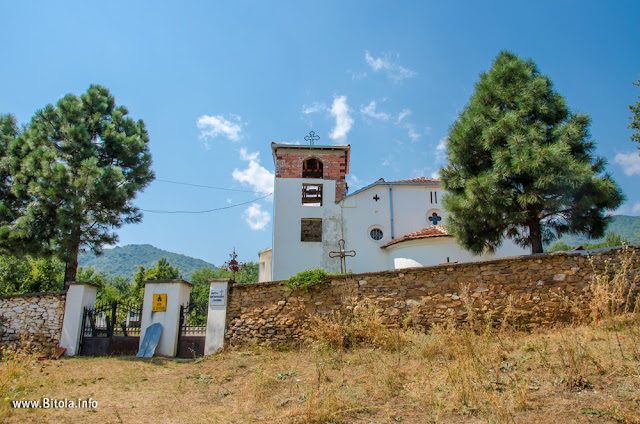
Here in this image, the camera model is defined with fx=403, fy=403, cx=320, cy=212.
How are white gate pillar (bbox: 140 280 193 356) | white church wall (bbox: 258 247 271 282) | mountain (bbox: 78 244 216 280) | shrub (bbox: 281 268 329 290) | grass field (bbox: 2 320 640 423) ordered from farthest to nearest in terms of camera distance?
mountain (bbox: 78 244 216 280) < white church wall (bbox: 258 247 271 282) < white gate pillar (bbox: 140 280 193 356) < shrub (bbox: 281 268 329 290) < grass field (bbox: 2 320 640 423)

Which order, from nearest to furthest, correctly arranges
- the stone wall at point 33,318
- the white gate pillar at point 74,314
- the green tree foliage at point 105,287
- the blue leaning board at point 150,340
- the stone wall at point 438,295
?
the stone wall at point 438,295, the blue leaning board at point 150,340, the white gate pillar at point 74,314, the stone wall at point 33,318, the green tree foliage at point 105,287

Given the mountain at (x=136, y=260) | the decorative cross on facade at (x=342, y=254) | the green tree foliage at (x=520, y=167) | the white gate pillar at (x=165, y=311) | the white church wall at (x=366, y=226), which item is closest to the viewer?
the green tree foliage at (x=520, y=167)

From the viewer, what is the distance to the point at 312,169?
21125 millimetres

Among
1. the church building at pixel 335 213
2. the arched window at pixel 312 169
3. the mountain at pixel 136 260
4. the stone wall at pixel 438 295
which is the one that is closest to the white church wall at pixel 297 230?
the church building at pixel 335 213

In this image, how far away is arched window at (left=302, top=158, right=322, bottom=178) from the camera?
20938 millimetres

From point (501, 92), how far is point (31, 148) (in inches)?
628

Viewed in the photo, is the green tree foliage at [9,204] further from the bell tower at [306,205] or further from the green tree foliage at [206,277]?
the green tree foliage at [206,277]

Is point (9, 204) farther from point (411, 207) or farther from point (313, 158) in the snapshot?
point (411, 207)

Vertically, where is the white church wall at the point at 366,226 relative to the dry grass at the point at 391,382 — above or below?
above

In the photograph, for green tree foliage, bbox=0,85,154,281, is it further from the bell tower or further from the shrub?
the shrub

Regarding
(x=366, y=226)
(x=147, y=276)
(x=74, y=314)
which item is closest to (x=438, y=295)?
(x=366, y=226)

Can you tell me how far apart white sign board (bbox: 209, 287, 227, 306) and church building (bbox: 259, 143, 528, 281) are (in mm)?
7248

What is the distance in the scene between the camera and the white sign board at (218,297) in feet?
36.8

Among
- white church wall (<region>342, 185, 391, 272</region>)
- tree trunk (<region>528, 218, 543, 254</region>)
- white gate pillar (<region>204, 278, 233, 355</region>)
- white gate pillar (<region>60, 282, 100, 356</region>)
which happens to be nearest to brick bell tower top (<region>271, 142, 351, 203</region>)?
white church wall (<region>342, 185, 391, 272</region>)
